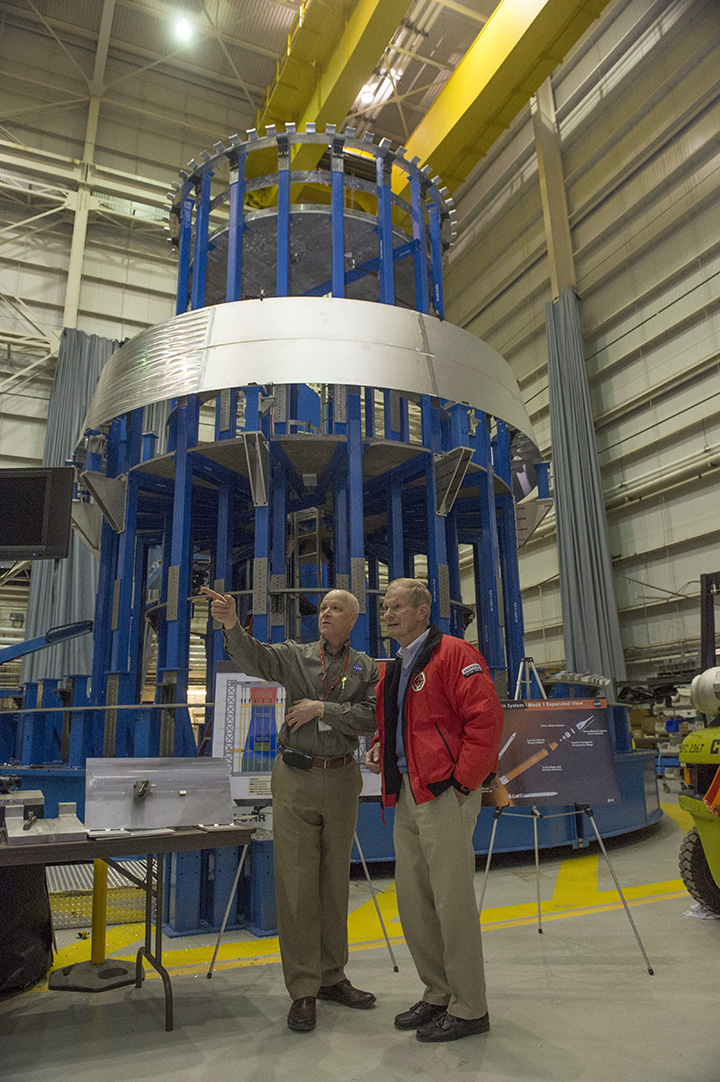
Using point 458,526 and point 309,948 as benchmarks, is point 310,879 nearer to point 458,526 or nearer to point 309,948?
point 309,948

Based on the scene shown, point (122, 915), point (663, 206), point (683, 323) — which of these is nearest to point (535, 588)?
point (683, 323)

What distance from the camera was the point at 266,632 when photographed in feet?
24.6

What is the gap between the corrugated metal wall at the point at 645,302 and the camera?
47.3 feet

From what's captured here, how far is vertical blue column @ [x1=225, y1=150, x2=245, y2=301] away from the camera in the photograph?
29.7 ft

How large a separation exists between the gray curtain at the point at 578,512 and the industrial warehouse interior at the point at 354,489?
3.9 inches

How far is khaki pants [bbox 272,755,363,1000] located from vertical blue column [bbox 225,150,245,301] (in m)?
6.92

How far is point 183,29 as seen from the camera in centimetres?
1983

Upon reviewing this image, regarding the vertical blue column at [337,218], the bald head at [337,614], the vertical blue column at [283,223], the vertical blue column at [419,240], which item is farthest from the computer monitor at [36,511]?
the vertical blue column at [419,240]

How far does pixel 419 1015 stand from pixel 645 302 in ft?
52.5

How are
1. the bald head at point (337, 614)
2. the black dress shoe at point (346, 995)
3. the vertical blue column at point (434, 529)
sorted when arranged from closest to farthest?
the black dress shoe at point (346, 995) < the bald head at point (337, 614) < the vertical blue column at point (434, 529)

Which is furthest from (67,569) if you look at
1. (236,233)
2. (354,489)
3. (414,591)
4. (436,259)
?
(414,591)

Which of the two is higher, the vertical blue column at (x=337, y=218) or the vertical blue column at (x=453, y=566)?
the vertical blue column at (x=337, y=218)

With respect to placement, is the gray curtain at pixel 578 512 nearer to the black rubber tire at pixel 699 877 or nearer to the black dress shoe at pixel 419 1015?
the black rubber tire at pixel 699 877

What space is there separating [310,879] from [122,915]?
276 centimetres
